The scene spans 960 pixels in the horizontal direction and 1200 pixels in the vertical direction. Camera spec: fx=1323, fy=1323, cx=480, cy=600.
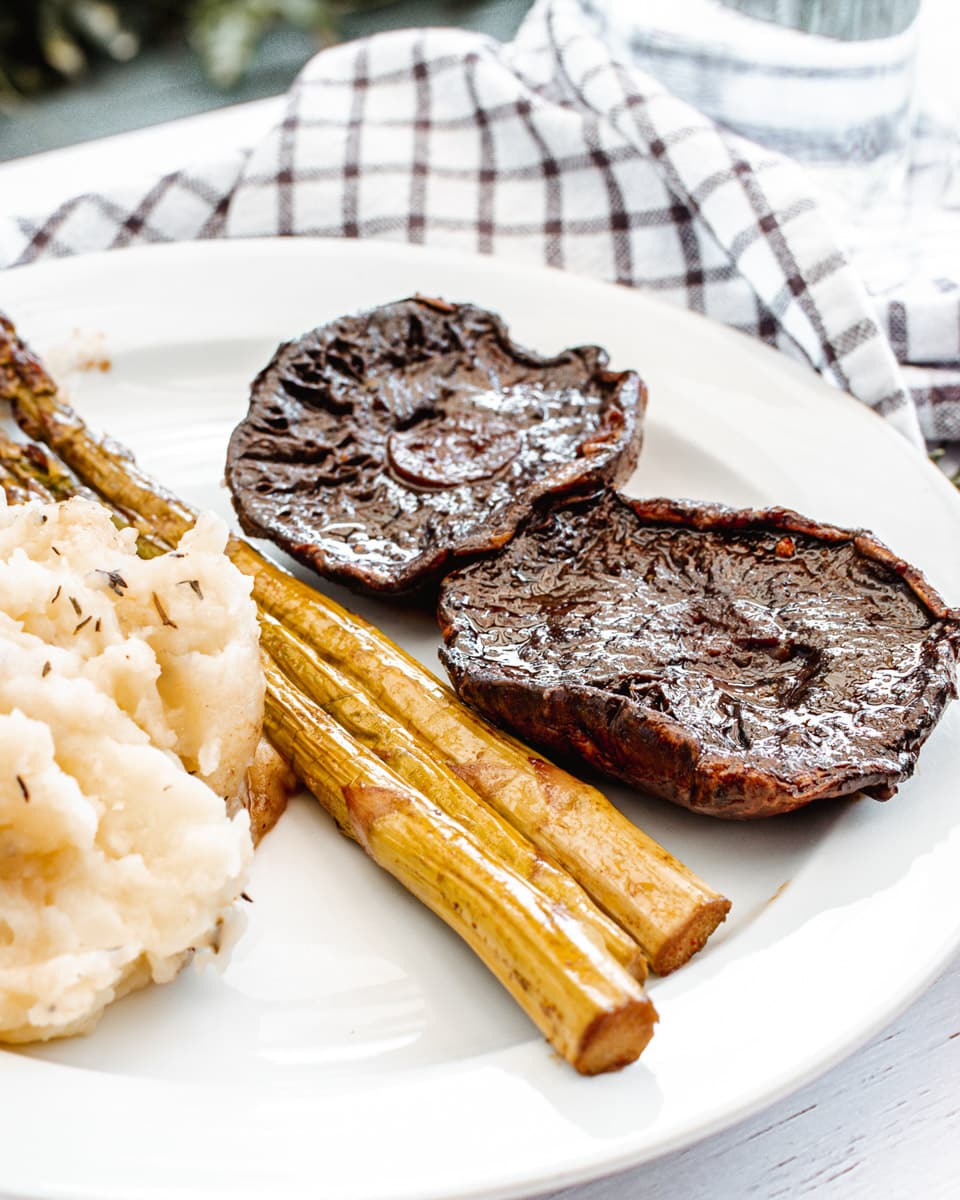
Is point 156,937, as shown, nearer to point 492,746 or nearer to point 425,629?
point 492,746

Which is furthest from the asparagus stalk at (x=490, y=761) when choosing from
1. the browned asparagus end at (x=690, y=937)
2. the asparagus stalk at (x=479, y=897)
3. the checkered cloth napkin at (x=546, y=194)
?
the checkered cloth napkin at (x=546, y=194)

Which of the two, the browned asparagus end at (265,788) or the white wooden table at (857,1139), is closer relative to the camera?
the white wooden table at (857,1139)

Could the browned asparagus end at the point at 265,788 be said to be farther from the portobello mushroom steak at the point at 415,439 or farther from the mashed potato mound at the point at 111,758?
the portobello mushroom steak at the point at 415,439

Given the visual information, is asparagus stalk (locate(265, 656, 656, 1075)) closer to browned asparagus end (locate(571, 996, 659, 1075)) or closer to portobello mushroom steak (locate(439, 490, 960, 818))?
browned asparagus end (locate(571, 996, 659, 1075))

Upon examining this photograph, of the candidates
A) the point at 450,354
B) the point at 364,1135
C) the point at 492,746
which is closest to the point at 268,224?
the point at 450,354

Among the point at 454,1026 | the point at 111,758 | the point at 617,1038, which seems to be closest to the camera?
the point at 617,1038

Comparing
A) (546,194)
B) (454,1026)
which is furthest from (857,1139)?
(546,194)

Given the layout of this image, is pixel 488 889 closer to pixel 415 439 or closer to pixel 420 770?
pixel 420 770

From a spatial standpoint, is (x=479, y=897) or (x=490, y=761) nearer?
(x=479, y=897)
